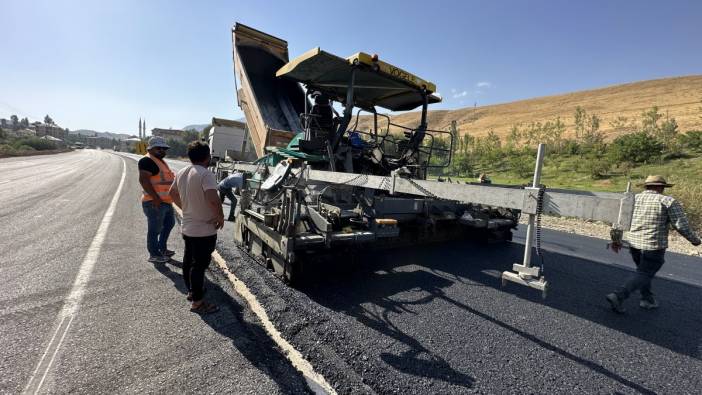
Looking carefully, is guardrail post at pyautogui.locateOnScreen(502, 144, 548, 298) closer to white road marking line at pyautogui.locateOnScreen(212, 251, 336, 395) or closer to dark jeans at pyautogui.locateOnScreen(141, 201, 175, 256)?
Result: white road marking line at pyautogui.locateOnScreen(212, 251, 336, 395)

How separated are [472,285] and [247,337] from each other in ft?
8.37

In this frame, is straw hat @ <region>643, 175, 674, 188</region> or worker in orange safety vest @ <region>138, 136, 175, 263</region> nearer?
straw hat @ <region>643, 175, 674, 188</region>

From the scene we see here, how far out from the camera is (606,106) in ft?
159

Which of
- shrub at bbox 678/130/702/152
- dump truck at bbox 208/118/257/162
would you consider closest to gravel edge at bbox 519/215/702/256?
dump truck at bbox 208/118/257/162

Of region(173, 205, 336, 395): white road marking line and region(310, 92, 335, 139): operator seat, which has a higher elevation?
region(310, 92, 335, 139): operator seat

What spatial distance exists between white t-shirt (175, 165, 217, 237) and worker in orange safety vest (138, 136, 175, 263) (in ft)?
4.49

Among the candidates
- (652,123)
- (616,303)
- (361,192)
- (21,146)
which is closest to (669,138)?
(652,123)

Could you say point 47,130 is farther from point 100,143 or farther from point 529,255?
point 529,255

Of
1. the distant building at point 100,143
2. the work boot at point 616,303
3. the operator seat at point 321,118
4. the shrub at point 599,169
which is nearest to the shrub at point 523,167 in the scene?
the shrub at point 599,169

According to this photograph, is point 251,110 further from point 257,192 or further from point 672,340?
point 672,340

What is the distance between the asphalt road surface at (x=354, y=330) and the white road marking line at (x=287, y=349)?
0.18ft

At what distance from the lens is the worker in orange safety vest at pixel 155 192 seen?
154 inches

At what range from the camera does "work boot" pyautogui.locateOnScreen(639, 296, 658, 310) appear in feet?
11.0

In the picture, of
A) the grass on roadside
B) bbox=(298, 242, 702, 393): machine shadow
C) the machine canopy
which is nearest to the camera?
bbox=(298, 242, 702, 393): machine shadow
